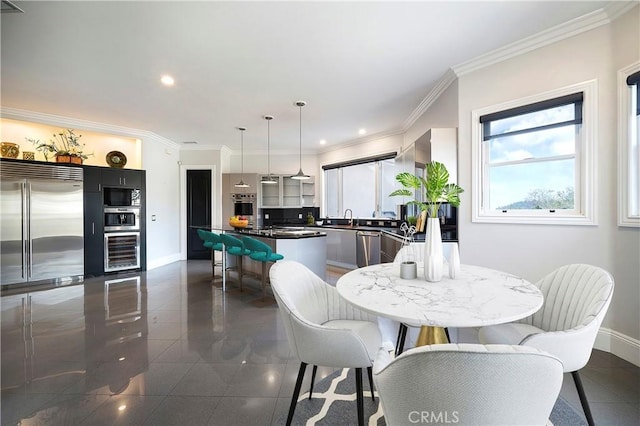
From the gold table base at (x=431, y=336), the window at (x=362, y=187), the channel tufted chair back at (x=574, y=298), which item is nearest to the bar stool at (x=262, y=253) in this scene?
the gold table base at (x=431, y=336)

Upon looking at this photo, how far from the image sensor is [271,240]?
171 inches

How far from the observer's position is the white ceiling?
2.38 meters

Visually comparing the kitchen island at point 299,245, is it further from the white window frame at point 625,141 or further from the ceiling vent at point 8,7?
the white window frame at point 625,141

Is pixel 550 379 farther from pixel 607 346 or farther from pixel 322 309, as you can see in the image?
pixel 607 346

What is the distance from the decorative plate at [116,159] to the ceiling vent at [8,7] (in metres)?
3.73

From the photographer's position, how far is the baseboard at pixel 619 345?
2.28 m

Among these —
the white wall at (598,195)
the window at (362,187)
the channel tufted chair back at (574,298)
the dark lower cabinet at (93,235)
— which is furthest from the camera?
the window at (362,187)

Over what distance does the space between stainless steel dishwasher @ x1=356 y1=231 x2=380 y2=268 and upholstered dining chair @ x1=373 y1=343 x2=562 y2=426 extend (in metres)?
4.59

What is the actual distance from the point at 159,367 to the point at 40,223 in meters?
4.23

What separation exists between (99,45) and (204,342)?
2981mm

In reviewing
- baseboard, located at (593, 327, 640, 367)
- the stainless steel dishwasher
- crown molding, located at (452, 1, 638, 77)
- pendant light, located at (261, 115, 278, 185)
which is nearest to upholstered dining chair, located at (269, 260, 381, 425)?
baseboard, located at (593, 327, 640, 367)

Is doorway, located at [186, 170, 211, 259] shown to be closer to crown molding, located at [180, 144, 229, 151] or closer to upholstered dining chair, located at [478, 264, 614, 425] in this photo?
crown molding, located at [180, 144, 229, 151]

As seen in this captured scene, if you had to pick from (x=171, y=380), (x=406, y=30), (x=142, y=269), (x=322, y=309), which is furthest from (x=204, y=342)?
(x=142, y=269)

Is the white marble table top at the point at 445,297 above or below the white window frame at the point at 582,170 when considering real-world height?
below
